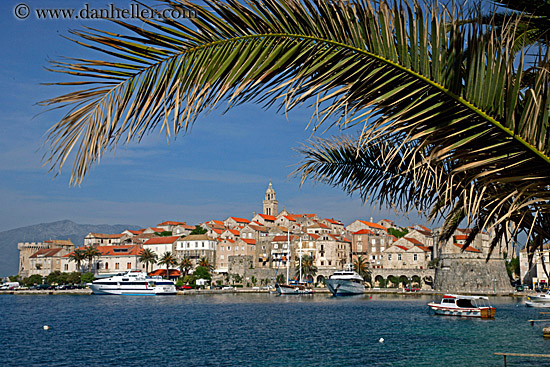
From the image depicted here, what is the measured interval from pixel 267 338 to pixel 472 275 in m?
60.6

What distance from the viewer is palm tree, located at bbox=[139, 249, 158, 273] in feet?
367

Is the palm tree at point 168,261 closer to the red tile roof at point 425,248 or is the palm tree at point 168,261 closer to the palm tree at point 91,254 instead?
the palm tree at point 91,254

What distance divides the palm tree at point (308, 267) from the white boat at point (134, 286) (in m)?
25.0

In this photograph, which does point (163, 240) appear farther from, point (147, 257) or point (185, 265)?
point (185, 265)

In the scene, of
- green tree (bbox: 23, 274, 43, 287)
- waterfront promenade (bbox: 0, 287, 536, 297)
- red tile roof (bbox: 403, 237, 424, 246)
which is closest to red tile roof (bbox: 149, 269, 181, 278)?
waterfront promenade (bbox: 0, 287, 536, 297)

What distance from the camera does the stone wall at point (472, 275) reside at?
87.2 metres

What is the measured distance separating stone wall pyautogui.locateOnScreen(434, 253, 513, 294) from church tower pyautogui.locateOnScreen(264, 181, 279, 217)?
81249 millimetres

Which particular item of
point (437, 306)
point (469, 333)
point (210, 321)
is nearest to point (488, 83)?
point (469, 333)

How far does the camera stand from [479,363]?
25.8 meters

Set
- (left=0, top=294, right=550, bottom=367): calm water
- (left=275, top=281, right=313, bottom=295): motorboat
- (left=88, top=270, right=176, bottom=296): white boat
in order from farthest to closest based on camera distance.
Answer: (left=88, top=270, right=176, bottom=296): white boat
(left=275, top=281, right=313, bottom=295): motorboat
(left=0, top=294, right=550, bottom=367): calm water

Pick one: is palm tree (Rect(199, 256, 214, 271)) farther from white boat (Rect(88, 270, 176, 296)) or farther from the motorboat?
the motorboat

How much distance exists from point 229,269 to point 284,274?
1193cm

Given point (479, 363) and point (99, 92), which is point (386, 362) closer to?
point (479, 363)

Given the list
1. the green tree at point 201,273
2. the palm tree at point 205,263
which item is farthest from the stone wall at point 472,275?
the palm tree at point 205,263
